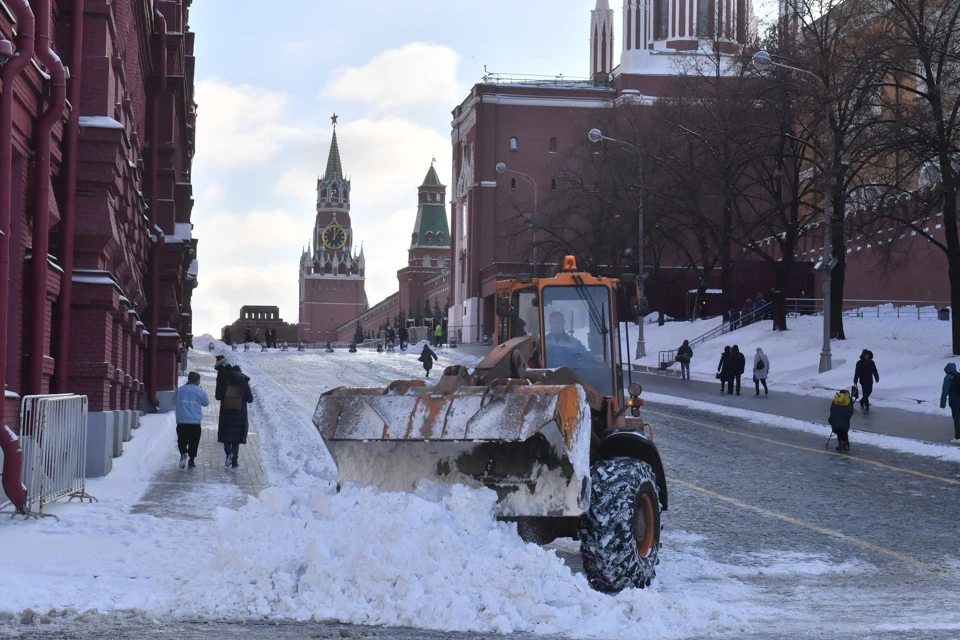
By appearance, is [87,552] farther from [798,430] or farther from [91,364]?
[798,430]

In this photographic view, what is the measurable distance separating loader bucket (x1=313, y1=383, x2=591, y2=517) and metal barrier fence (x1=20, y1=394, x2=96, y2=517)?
4643 mm

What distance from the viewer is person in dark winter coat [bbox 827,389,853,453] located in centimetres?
2249

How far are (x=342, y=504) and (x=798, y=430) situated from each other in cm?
1944

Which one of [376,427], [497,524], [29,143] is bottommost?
[497,524]

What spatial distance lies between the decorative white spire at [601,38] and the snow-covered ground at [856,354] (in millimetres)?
51544

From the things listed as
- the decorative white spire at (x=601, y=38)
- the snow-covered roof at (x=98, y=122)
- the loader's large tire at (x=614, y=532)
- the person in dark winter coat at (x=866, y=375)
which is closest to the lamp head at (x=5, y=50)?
the snow-covered roof at (x=98, y=122)

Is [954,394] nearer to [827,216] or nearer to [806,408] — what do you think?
[806,408]

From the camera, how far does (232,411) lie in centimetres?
2014

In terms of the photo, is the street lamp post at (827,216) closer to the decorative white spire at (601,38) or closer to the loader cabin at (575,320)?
the loader cabin at (575,320)

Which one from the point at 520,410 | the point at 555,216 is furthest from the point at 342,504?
the point at 555,216

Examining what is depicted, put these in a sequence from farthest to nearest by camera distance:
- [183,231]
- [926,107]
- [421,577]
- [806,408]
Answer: [183,231] → [926,107] → [806,408] → [421,577]

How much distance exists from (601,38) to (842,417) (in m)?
86.9

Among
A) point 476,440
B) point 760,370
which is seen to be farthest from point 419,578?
point 760,370

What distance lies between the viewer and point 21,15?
13797 mm
